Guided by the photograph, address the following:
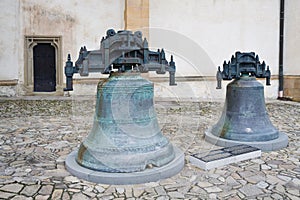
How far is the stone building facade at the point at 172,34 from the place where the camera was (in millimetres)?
10797

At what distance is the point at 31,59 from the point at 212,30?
6.35 meters

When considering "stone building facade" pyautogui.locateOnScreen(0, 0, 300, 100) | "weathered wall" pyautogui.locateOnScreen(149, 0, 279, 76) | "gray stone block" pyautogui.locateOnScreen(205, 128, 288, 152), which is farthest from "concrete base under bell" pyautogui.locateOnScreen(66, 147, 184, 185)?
"weathered wall" pyautogui.locateOnScreen(149, 0, 279, 76)

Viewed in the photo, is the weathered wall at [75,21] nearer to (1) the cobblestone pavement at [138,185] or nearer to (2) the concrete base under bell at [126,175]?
(1) the cobblestone pavement at [138,185]

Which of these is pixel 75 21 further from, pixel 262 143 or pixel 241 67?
pixel 262 143

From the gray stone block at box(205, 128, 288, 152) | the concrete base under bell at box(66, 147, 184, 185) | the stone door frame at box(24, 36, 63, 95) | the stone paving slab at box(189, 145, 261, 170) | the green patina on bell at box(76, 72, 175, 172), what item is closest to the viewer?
the concrete base under bell at box(66, 147, 184, 185)

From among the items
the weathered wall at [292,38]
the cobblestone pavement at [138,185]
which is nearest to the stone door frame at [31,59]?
the cobblestone pavement at [138,185]

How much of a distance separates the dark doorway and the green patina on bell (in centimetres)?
863

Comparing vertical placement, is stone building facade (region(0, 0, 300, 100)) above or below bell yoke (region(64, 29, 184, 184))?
above

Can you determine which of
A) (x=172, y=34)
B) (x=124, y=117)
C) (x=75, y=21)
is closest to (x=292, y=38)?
(x=172, y=34)

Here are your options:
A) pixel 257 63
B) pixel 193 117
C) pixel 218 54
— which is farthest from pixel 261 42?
pixel 257 63

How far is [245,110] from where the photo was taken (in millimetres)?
4500

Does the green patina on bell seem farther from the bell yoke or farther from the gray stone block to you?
the gray stone block

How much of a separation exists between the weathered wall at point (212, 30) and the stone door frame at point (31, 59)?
3309 millimetres

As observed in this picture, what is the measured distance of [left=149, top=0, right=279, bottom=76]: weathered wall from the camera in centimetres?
1079
